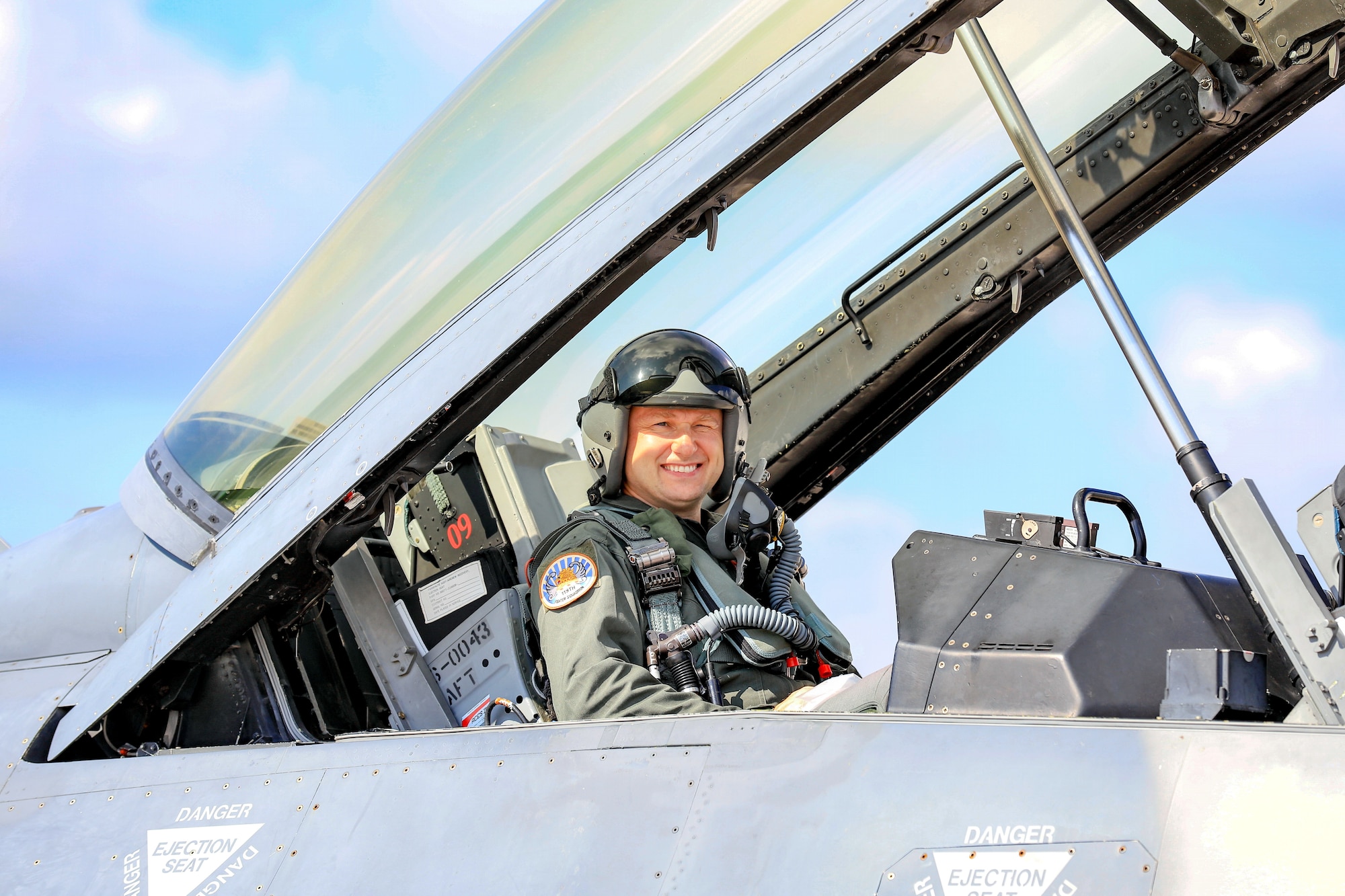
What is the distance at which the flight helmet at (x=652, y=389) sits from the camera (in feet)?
7.95

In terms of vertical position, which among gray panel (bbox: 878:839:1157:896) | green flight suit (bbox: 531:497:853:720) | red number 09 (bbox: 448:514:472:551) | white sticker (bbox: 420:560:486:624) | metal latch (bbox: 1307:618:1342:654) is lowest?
gray panel (bbox: 878:839:1157:896)

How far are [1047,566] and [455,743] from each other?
94 centimetres

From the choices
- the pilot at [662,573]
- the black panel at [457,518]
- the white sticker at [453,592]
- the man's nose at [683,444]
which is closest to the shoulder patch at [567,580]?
the pilot at [662,573]

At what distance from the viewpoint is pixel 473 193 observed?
2.10 metres

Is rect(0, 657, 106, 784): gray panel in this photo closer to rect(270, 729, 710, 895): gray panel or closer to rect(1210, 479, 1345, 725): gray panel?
rect(270, 729, 710, 895): gray panel

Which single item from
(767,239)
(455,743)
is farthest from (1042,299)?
(455,743)

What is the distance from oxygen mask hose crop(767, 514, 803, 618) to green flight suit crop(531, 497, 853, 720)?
240mm

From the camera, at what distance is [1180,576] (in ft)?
5.20

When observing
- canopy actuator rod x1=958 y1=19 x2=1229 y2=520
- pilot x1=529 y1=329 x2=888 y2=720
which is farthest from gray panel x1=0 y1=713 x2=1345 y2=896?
canopy actuator rod x1=958 y1=19 x2=1229 y2=520

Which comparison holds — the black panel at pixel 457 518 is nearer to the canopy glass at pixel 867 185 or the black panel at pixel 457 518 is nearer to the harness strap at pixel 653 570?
the canopy glass at pixel 867 185

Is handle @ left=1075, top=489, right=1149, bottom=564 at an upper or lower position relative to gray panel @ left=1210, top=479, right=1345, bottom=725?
upper

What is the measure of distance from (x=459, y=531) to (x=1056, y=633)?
172 cm

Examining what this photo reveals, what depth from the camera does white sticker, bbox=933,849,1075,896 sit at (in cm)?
114

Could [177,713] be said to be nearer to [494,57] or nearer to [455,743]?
[455,743]
